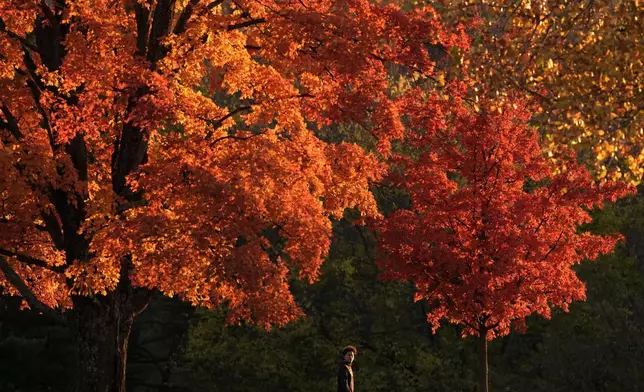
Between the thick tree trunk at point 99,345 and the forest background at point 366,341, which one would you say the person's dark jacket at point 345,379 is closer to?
the thick tree trunk at point 99,345

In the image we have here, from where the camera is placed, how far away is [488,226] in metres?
19.2

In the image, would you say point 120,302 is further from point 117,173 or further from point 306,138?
point 306,138

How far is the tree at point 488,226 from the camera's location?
62.6ft

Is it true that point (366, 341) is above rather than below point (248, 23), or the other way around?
below

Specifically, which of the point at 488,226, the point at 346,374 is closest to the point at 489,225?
the point at 488,226

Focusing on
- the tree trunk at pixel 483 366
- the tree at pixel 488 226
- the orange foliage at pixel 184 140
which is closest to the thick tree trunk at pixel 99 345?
the orange foliage at pixel 184 140

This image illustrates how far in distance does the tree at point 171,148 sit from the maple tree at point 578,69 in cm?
210

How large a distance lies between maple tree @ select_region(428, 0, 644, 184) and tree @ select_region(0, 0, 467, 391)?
210 cm

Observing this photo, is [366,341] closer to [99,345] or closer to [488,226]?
[488,226]

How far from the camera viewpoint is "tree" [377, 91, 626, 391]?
1908 cm

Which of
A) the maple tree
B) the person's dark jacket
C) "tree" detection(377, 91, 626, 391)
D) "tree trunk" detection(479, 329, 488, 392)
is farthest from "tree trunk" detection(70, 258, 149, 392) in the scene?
"tree trunk" detection(479, 329, 488, 392)

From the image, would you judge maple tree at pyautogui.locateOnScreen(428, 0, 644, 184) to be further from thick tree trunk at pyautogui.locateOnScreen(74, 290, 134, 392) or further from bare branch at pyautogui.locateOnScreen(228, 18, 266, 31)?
thick tree trunk at pyautogui.locateOnScreen(74, 290, 134, 392)

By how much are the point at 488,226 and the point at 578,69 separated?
8325 mm

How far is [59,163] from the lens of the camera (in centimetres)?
1440
